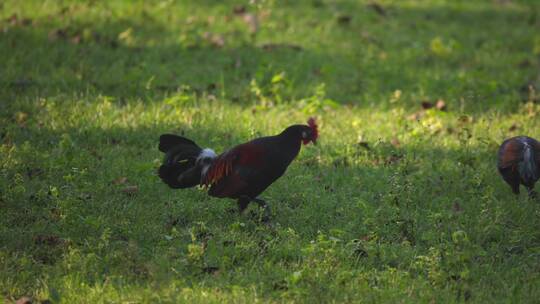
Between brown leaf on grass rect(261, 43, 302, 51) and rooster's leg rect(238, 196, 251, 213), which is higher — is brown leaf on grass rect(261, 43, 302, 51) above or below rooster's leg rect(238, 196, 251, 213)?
above

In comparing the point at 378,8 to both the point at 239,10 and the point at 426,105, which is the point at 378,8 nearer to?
the point at 239,10

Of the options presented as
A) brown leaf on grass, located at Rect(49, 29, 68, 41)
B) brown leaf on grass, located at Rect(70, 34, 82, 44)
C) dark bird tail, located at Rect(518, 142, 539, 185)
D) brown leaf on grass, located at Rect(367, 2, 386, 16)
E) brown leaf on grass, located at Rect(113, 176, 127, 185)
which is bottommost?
brown leaf on grass, located at Rect(113, 176, 127, 185)

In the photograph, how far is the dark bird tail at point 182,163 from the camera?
5.89 m

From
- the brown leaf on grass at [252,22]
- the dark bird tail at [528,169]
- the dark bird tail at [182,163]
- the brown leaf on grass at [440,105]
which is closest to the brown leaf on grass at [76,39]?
the brown leaf on grass at [252,22]

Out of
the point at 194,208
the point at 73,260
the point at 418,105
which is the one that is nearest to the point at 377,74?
the point at 418,105

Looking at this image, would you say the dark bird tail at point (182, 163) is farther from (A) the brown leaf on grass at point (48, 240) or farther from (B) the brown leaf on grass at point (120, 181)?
(A) the brown leaf on grass at point (48, 240)

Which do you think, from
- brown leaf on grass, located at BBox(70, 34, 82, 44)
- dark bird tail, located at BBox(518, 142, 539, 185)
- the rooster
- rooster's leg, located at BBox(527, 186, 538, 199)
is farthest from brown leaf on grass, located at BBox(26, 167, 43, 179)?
rooster's leg, located at BBox(527, 186, 538, 199)

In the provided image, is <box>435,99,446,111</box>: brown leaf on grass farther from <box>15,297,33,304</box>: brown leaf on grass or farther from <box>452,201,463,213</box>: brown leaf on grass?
<box>15,297,33,304</box>: brown leaf on grass

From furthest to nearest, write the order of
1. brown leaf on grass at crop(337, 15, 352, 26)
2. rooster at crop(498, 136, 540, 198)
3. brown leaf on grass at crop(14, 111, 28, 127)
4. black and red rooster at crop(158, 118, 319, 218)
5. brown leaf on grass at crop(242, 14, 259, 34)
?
brown leaf on grass at crop(337, 15, 352, 26) → brown leaf on grass at crop(242, 14, 259, 34) → brown leaf on grass at crop(14, 111, 28, 127) → rooster at crop(498, 136, 540, 198) → black and red rooster at crop(158, 118, 319, 218)

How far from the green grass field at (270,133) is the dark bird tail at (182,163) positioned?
0.30m

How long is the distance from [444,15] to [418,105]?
13.4ft

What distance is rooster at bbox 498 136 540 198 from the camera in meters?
6.43

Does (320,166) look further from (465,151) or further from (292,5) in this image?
(292,5)

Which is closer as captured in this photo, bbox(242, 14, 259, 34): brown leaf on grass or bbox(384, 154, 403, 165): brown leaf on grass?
bbox(384, 154, 403, 165): brown leaf on grass
